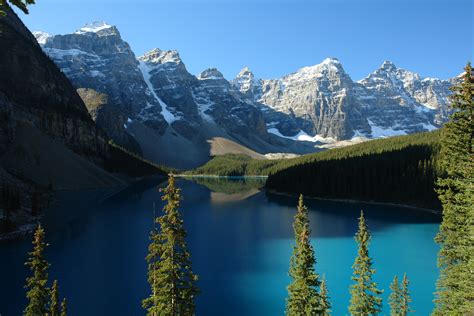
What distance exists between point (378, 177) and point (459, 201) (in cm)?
10370

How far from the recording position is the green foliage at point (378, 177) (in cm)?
10719

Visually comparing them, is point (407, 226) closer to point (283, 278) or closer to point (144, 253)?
point (283, 278)

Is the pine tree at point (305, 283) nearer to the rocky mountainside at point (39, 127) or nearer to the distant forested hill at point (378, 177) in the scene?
the rocky mountainside at point (39, 127)

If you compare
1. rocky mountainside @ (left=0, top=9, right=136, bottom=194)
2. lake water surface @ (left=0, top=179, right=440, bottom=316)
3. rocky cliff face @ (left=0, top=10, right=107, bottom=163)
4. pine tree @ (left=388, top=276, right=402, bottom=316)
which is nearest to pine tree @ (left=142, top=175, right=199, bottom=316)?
pine tree @ (left=388, top=276, right=402, bottom=316)

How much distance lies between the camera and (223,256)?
2009 inches

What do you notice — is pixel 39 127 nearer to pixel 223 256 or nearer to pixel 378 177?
pixel 378 177

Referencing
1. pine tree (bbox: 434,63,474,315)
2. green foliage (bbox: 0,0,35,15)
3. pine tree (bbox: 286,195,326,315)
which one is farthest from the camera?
pine tree (bbox: 434,63,474,315)

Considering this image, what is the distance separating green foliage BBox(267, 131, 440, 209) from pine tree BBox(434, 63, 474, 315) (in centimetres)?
8285

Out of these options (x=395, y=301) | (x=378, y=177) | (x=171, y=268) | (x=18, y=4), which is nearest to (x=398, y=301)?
(x=395, y=301)

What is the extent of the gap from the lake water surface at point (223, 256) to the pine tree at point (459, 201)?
1358cm

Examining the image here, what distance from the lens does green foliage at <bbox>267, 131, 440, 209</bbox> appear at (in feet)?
352

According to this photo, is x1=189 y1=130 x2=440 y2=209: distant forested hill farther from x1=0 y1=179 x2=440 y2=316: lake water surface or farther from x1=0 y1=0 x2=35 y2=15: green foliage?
x1=0 y1=0 x2=35 y2=15: green foliage

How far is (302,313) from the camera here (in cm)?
1977

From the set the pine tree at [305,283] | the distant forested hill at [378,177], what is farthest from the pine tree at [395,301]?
the distant forested hill at [378,177]
